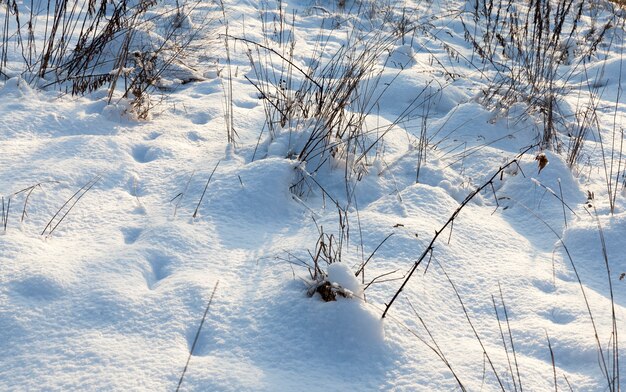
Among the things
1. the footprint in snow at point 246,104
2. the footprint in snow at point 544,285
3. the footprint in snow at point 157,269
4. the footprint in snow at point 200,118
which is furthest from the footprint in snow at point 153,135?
the footprint in snow at point 544,285

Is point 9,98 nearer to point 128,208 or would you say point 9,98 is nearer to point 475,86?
point 128,208

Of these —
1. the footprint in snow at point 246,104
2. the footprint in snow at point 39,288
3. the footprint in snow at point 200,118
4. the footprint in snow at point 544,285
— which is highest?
the footprint in snow at point 544,285

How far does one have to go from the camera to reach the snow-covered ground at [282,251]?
1.26 m

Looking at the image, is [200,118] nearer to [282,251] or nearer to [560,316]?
[282,251]

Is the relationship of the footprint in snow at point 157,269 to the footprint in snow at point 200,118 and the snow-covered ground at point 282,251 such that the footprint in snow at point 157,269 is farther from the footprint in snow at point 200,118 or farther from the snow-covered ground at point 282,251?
the footprint in snow at point 200,118

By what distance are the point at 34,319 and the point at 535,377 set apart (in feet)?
3.62

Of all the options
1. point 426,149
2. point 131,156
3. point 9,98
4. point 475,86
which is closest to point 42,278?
point 131,156

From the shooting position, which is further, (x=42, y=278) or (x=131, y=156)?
(x=131, y=156)

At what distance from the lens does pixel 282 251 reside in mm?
1709

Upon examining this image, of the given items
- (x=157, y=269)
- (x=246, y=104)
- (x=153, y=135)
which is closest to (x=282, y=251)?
(x=157, y=269)

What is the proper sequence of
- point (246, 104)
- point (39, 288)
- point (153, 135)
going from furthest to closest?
point (246, 104), point (153, 135), point (39, 288)

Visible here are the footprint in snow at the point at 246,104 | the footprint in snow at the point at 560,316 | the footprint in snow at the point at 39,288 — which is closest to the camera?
the footprint in snow at the point at 39,288

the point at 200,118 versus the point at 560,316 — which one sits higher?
the point at 560,316

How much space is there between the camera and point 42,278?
4.70 feet
